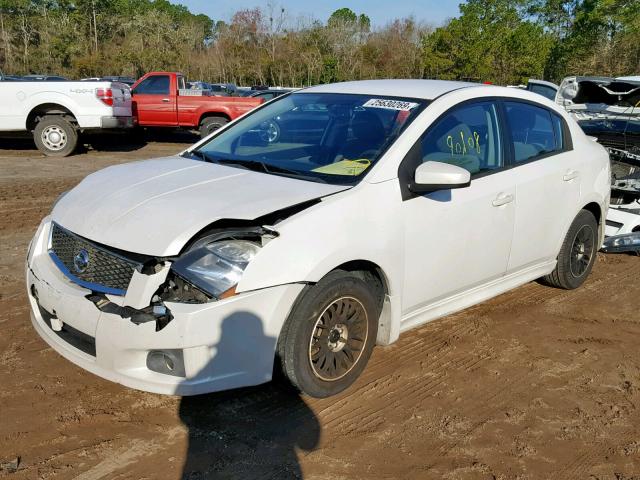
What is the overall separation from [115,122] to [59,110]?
1130mm

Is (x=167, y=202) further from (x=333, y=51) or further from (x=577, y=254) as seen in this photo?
(x=333, y=51)

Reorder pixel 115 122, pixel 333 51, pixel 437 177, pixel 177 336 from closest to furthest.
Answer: pixel 177 336
pixel 437 177
pixel 115 122
pixel 333 51

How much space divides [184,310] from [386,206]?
1287 mm

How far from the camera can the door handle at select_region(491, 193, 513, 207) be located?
13.4 ft

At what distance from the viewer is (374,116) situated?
400 centimetres

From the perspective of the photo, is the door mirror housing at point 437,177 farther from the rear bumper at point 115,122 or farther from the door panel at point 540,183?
the rear bumper at point 115,122

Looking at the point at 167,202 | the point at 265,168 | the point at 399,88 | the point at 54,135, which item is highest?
the point at 399,88

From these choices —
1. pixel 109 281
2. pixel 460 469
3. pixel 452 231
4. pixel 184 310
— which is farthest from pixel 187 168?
pixel 460 469

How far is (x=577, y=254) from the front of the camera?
525 centimetres

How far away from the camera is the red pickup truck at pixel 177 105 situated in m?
15.2

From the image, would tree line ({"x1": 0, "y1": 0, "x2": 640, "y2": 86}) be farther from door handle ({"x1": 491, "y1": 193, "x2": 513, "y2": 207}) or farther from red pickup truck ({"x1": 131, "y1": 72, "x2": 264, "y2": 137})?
door handle ({"x1": 491, "y1": 193, "x2": 513, "y2": 207})

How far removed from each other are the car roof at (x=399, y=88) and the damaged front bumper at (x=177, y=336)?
5.78 ft

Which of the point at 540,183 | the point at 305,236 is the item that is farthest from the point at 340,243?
the point at 540,183

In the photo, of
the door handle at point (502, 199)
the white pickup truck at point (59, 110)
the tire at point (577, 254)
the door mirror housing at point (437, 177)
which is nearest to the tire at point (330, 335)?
the door mirror housing at point (437, 177)
